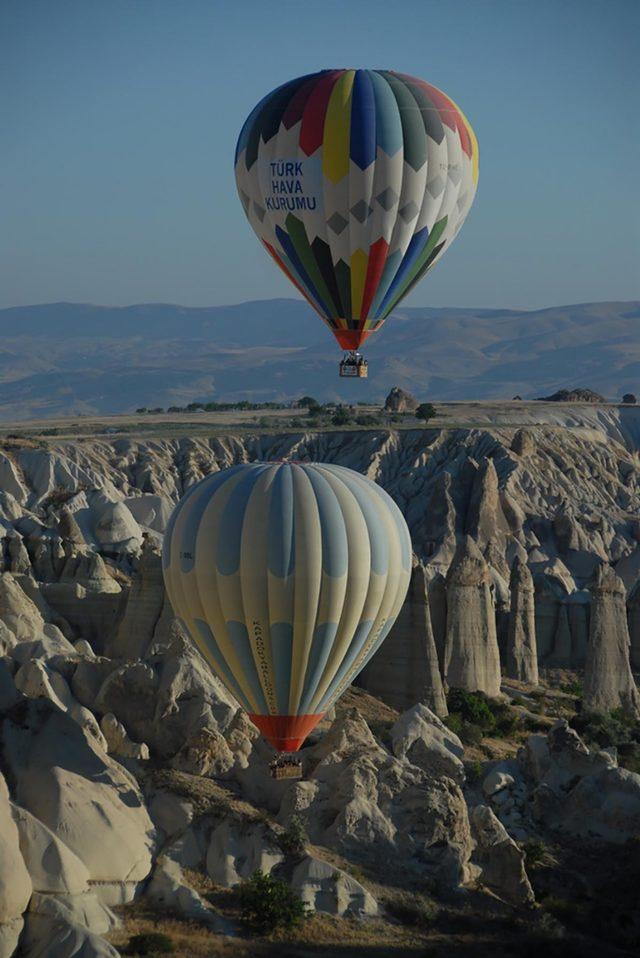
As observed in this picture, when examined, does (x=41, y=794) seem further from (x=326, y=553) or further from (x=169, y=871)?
(x=326, y=553)

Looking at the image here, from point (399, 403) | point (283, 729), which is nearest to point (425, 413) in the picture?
point (399, 403)

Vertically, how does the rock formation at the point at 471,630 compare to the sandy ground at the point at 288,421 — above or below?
below

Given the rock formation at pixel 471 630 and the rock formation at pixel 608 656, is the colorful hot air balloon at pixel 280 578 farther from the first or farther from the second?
the rock formation at pixel 608 656

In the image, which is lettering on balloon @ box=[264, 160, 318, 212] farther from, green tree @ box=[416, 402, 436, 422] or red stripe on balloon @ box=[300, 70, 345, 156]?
green tree @ box=[416, 402, 436, 422]

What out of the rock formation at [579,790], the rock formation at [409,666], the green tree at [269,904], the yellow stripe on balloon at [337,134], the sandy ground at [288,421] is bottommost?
the green tree at [269,904]

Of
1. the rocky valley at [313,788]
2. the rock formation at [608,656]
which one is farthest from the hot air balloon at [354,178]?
the rock formation at [608,656]

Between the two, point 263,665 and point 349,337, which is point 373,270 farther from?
point 263,665

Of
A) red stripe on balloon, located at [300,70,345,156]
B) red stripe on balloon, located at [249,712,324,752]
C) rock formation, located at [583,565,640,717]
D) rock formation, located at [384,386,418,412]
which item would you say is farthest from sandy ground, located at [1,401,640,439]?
red stripe on balloon, located at [249,712,324,752]
